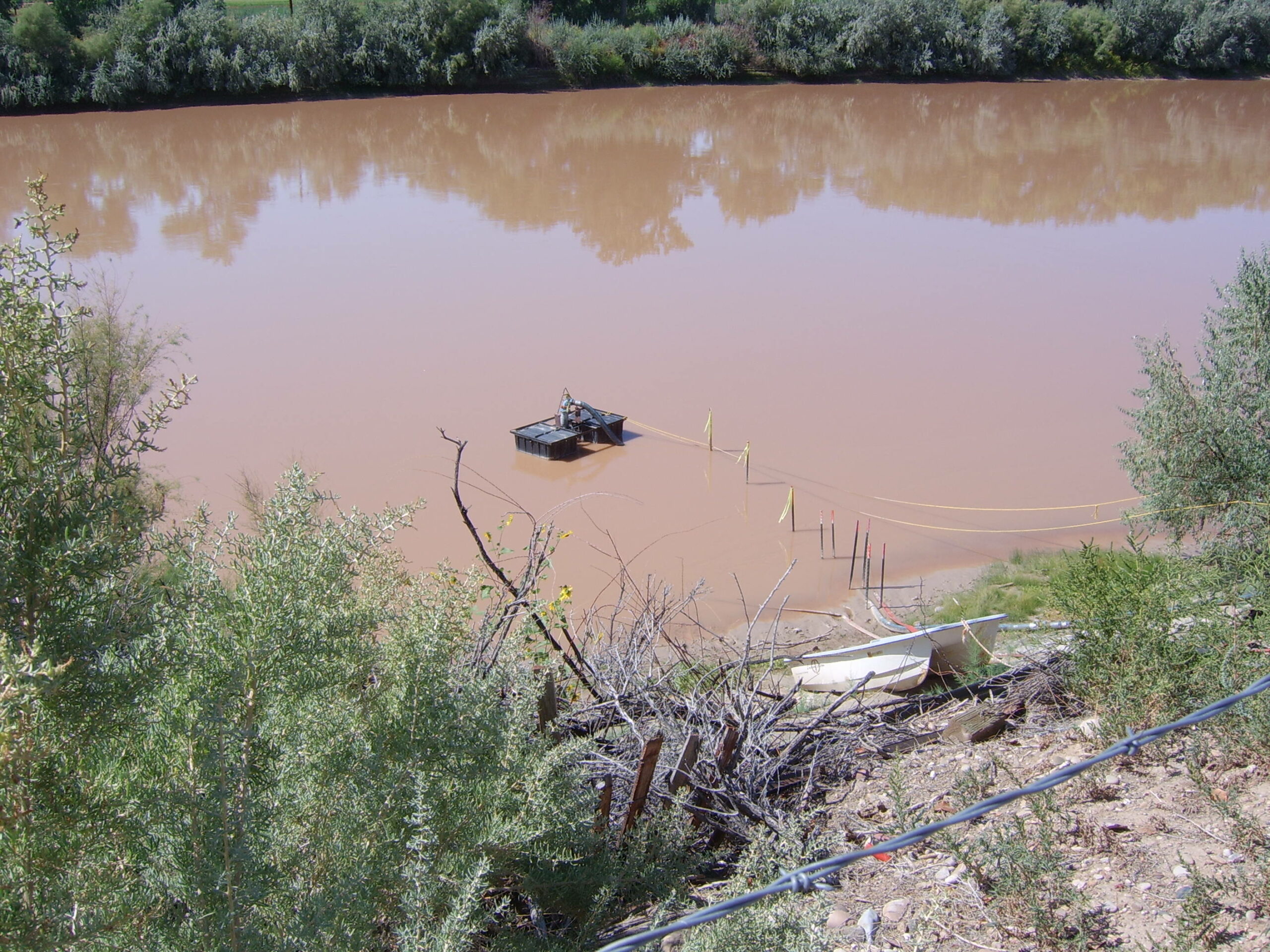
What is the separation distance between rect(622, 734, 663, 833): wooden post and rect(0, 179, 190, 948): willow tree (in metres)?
2.08

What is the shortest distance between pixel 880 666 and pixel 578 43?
34911 mm

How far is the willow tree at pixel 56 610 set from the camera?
7.22ft

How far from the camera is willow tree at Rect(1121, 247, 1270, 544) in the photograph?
27.8 feet

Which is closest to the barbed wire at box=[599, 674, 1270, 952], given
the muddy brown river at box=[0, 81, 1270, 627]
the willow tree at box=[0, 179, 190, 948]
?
the willow tree at box=[0, 179, 190, 948]

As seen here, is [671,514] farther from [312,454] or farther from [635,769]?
[635,769]

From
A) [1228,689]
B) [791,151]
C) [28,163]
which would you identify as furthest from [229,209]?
[1228,689]

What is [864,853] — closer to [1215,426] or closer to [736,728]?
[736,728]

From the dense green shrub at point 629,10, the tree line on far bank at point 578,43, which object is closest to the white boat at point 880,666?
the tree line on far bank at point 578,43

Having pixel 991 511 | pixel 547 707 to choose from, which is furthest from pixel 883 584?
pixel 547 707

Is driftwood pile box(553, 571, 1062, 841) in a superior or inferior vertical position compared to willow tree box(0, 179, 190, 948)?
inferior

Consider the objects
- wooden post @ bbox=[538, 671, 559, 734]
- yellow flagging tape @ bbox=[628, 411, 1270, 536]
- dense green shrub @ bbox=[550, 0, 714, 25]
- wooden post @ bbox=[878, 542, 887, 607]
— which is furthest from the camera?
dense green shrub @ bbox=[550, 0, 714, 25]

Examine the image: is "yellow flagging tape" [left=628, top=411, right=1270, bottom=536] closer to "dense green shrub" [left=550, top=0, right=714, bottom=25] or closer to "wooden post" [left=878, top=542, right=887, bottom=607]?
"wooden post" [left=878, top=542, right=887, bottom=607]

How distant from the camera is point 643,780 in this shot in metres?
4.14

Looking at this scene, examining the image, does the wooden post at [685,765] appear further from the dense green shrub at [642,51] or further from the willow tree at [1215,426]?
the dense green shrub at [642,51]
